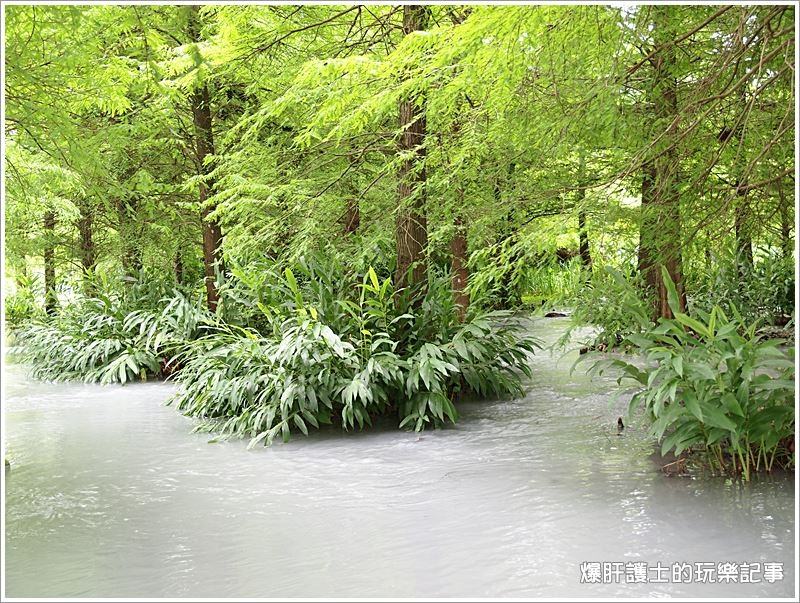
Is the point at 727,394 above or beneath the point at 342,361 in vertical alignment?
beneath

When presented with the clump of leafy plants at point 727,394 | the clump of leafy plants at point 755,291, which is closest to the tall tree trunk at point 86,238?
the clump of leafy plants at point 755,291

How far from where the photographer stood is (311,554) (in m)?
4.21

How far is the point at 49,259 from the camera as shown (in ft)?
48.0

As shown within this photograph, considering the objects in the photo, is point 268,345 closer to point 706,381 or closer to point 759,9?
point 706,381

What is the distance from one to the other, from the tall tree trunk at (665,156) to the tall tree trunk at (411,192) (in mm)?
2095

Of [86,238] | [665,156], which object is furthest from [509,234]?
[86,238]

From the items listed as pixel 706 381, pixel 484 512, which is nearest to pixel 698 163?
pixel 706 381

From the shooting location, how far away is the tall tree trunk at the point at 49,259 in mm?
13656

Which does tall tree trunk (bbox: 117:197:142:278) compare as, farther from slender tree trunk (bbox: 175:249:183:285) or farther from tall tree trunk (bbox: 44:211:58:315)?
tall tree trunk (bbox: 44:211:58:315)

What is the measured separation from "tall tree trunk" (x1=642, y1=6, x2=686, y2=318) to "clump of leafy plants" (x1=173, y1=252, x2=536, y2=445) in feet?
6.89

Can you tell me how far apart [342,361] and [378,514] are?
2.37m

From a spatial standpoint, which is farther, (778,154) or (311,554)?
(778,154)

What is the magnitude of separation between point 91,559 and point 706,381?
3620 millimetres

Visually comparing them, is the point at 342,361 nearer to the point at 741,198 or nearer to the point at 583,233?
the point at 583,233
